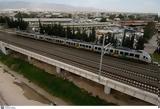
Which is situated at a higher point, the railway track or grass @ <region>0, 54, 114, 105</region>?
the railway track

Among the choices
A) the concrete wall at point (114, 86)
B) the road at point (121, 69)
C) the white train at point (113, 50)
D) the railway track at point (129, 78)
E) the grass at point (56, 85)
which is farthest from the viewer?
the white train at point (113, 50)

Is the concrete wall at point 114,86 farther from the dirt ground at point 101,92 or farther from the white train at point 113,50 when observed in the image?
the white train at point 113,50

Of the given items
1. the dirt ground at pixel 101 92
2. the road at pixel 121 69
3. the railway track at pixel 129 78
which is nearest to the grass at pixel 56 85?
the dirt ground at pixel 101 92

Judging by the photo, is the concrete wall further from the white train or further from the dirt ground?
the white train

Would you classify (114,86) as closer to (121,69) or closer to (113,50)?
(121,69)

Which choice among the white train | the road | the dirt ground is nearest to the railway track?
the road

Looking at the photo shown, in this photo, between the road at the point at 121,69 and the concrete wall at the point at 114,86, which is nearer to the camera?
the concrete wall at the point at 114,86

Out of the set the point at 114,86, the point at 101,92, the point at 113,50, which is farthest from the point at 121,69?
the point at 113,50

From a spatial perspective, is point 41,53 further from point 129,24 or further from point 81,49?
point 129,24
